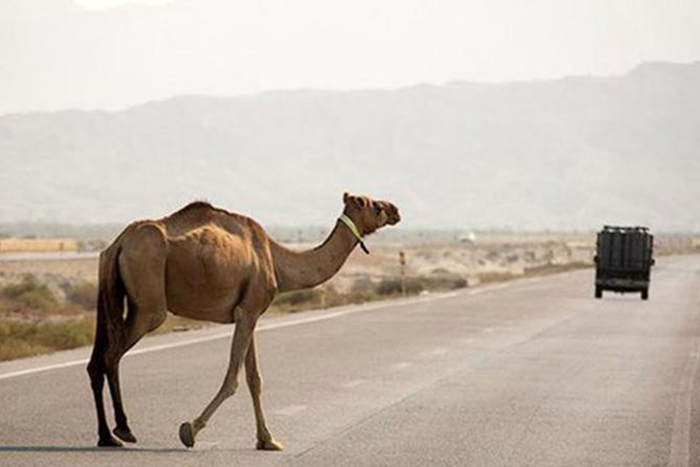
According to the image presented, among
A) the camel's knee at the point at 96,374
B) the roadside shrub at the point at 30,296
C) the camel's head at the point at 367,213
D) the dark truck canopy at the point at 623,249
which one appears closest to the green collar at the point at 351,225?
the camel's head at the point at 367,213

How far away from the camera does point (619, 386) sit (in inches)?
757

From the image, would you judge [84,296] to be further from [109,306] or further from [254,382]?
[109,306]

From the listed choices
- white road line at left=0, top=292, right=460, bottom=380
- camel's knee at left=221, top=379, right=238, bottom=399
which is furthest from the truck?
camel's knee at left=221, top=379, right=238, bottom=399

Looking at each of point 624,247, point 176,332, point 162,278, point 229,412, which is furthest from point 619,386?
point 624,247

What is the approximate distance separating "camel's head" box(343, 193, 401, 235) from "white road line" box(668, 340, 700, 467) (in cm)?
301

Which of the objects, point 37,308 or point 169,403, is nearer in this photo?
point 169,403

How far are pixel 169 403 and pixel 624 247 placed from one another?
33.7 m

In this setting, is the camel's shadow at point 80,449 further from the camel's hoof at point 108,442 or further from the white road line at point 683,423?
the white road line at point 683,423

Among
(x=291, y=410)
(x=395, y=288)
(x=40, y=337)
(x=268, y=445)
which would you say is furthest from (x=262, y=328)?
(x=395, y=288)

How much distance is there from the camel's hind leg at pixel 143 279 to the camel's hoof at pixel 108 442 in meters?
0.13

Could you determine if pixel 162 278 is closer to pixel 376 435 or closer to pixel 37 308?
pixel 376 435

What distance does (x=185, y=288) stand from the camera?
42.1 feet

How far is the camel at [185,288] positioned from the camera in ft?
41.5

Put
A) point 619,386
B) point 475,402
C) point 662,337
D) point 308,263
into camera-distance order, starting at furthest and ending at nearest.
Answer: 1. point 662,337
2. point 619,386
3. point 475,402
4. point 308,263
